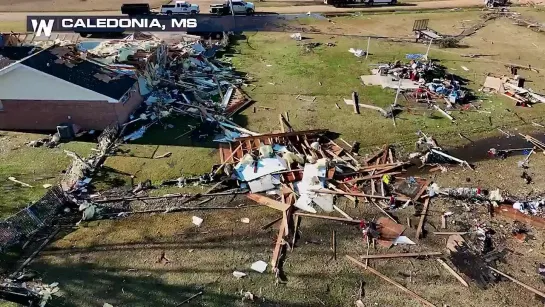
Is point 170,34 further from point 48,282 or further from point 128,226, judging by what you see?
point 48,282

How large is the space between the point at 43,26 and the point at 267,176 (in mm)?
26097

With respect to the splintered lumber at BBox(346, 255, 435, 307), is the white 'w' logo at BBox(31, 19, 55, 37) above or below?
above

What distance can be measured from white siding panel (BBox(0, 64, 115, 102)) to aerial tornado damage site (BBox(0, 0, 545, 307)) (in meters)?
0.07

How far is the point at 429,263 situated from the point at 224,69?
62.4 feet

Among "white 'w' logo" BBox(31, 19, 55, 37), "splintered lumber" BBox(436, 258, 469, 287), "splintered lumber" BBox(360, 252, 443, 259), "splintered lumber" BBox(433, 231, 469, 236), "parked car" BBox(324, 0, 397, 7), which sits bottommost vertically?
"splintered lumber" BBox(436, 258, 469, 287)

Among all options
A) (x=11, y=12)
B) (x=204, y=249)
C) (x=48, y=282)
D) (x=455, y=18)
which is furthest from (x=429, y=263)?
(x=11, y=12)

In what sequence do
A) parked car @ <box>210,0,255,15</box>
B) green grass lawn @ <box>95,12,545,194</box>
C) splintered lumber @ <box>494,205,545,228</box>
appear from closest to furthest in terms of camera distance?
splintered lumber @ <box>494,205,545,228</box> < green grass lawn @ <box>95,12,545,194</box> < parked car @ <box>210,0,255,15</box>

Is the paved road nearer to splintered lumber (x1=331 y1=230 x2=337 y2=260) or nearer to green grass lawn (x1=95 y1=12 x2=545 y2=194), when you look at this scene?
green grass lawn (x1=95 y1=12 x2=545 y2=194)

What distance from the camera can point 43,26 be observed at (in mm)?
34125

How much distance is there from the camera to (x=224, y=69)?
2903cm

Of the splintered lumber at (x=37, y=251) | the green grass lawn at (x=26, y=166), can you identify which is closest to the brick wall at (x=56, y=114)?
the green grass lawn at (x=26, y=166)

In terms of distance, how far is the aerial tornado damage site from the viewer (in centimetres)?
1400

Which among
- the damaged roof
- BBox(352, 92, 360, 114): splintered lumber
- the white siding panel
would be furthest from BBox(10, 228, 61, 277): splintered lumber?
BBox(352, 92, 360, 114): splintered lumber

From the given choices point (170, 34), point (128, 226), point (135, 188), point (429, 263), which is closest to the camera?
point (429, 263)
